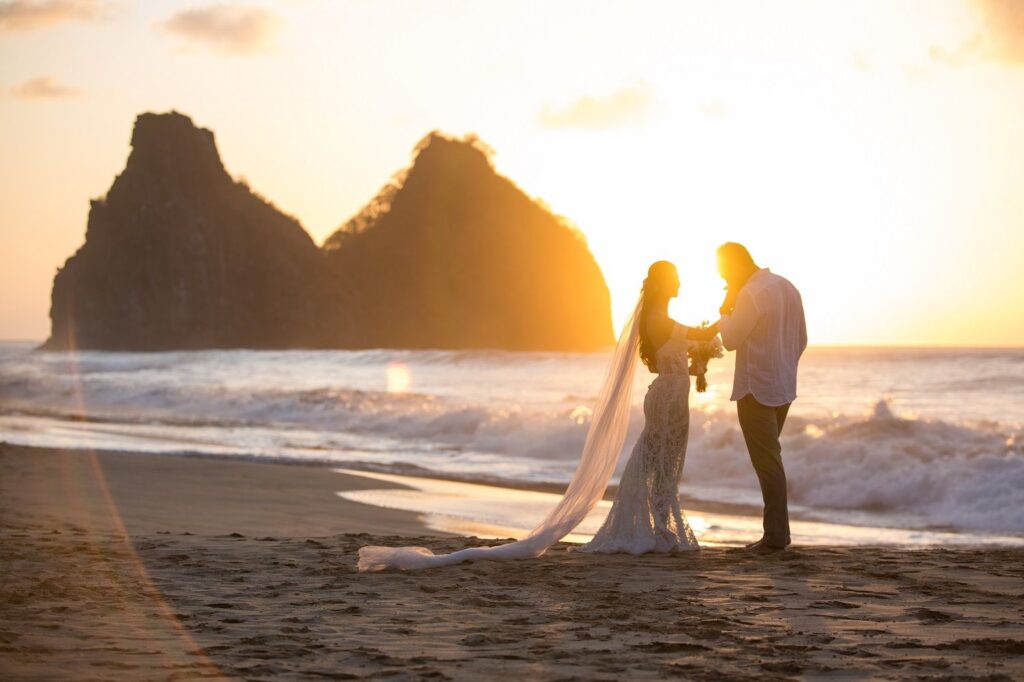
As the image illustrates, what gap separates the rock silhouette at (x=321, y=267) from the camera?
346ft

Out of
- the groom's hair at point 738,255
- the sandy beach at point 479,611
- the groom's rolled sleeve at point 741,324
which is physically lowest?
the sandy beach at point 479,611

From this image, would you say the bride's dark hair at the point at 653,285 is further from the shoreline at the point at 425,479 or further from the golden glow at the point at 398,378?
the golden glow at the point at 398,378

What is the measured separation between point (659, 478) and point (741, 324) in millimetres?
1244

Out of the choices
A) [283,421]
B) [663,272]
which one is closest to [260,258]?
[283,421]

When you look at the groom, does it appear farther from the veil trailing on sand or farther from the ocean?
the ocean

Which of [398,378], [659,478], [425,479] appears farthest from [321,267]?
[659,478]

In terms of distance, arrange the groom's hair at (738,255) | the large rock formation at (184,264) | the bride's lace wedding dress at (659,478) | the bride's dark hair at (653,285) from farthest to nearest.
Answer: the large rock formation at (184,264) < the groom's hair at (738,255) < the bride's dark hair at (653,285) < the bride's lace wedding dress at (659,478)

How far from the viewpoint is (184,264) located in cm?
10550

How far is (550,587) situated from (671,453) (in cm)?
205

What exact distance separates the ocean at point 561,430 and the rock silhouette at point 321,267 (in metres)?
62.1

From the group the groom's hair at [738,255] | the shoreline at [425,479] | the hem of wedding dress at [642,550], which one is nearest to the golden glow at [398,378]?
the shoreline at [425,479]

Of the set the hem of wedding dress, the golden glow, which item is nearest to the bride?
the hem of wedding dress

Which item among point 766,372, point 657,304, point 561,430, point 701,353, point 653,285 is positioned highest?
point 653,285

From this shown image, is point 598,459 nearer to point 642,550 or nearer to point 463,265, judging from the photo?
point 642,550
